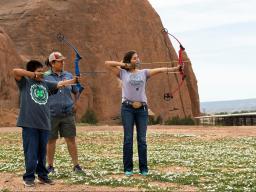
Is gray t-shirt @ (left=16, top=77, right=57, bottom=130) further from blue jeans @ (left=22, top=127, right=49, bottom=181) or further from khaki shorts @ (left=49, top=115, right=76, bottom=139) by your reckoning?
khaki shorts @ (left=49, top=115, right=76, bottom=139)

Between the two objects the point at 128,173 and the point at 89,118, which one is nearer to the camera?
the point at 128,173

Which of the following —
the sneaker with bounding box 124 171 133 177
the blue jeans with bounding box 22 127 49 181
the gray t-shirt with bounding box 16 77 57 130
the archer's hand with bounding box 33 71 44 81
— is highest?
the archer's hand with bounding box 33 71 44 81

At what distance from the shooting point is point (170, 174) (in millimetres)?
10680

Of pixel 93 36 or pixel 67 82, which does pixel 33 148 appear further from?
pixel 93 36

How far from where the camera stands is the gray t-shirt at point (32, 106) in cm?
945

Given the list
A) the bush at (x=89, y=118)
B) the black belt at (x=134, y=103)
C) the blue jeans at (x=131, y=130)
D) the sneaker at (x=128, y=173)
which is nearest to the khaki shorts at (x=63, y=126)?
the blue jeans at (x=131, y=130)

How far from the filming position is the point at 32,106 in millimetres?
9484

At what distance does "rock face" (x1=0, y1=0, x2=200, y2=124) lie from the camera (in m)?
55.0

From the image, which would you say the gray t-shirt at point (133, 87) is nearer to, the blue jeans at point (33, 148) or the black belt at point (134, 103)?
the black belt at point (134, 103)

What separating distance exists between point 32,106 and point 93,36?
48.2 metres

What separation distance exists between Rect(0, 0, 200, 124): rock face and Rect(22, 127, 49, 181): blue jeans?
136 feet

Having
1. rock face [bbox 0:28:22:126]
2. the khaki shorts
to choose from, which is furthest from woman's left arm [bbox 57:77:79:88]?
rock face [bbox 0:28:22:126]

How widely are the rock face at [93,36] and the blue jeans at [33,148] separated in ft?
136

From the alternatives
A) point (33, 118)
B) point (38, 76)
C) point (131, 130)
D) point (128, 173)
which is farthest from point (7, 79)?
point (33, 118)
